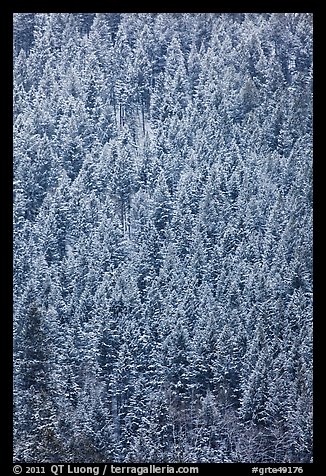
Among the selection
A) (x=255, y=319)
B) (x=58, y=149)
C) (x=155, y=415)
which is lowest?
(x=155, y=415)

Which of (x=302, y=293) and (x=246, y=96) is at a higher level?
(x=246, y=96)

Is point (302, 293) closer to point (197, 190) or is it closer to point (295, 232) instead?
point (295, 232)

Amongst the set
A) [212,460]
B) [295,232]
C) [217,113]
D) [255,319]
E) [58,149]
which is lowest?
[212,460]

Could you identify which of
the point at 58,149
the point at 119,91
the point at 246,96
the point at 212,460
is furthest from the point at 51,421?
the point at 246,96

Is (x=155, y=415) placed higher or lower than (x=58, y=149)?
lower

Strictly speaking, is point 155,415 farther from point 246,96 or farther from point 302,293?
point 246,96

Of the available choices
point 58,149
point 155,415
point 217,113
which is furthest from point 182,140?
point 155,415
